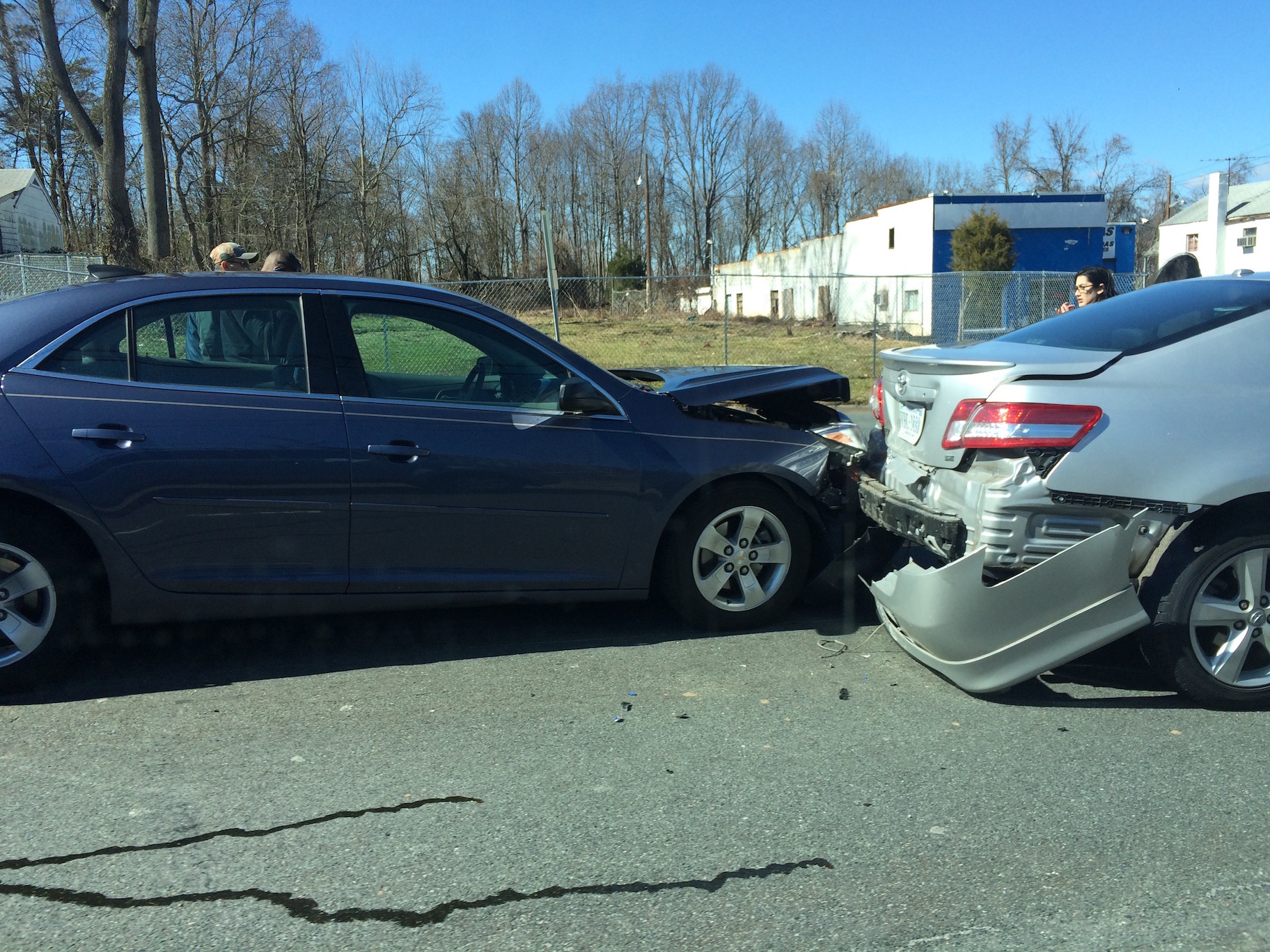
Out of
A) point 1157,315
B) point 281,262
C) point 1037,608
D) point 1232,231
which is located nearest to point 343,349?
point 1037,608

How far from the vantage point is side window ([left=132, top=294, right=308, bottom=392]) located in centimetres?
425

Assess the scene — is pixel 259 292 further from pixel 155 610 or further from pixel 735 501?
pixel 735 501

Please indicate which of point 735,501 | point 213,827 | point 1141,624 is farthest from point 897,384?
point 213,827

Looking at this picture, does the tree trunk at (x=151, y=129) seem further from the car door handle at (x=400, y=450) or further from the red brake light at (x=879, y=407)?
the red brake light at (x=879, y=407)

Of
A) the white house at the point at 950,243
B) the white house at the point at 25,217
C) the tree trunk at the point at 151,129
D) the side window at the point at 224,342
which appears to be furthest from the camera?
the white house at the point at 25,217

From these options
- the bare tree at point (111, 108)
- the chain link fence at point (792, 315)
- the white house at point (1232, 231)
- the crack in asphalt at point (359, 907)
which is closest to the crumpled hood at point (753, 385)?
the crack in asphalt at point (359, 907)

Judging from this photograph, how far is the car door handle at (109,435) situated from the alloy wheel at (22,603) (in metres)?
0.51

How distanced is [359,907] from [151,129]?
2247cm

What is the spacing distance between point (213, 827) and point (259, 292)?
232cm

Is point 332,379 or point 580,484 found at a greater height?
point 332,379

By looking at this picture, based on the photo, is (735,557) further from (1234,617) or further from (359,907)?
(359,907)

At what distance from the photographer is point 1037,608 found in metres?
3.74

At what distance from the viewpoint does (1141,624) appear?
3822 mm

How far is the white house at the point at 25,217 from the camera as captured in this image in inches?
1715
